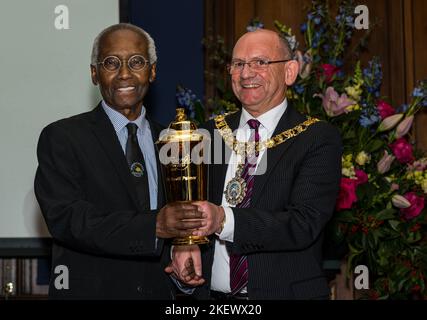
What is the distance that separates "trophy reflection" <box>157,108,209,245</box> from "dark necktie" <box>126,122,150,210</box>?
0.16 meters

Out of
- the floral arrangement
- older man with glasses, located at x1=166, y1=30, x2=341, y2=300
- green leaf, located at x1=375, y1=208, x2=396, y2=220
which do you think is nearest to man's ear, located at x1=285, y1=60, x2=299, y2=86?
older man with glasses, located at x1=166, y1=30, x2=341, y2=300

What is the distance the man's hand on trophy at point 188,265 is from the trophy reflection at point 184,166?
10cm

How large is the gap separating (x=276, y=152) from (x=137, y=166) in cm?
41

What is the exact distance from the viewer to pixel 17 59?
371 cm

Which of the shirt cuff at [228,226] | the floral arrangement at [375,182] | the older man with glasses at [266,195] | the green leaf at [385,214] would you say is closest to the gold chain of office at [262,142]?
the older man with glasses at [266,195]

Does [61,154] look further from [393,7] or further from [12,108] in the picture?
[393,7]

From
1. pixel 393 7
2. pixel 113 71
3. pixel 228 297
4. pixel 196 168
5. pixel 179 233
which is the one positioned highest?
pixel 393 7

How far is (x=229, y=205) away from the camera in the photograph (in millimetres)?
2512

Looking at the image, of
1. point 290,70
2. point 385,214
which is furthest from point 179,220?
point 385,214

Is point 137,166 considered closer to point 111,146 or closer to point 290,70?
point 111,146

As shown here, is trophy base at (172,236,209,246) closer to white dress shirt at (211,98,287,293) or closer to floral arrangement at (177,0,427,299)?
white dress shirt at (211,98,287,293)

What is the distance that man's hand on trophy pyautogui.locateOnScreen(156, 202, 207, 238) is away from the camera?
2.26 metres
